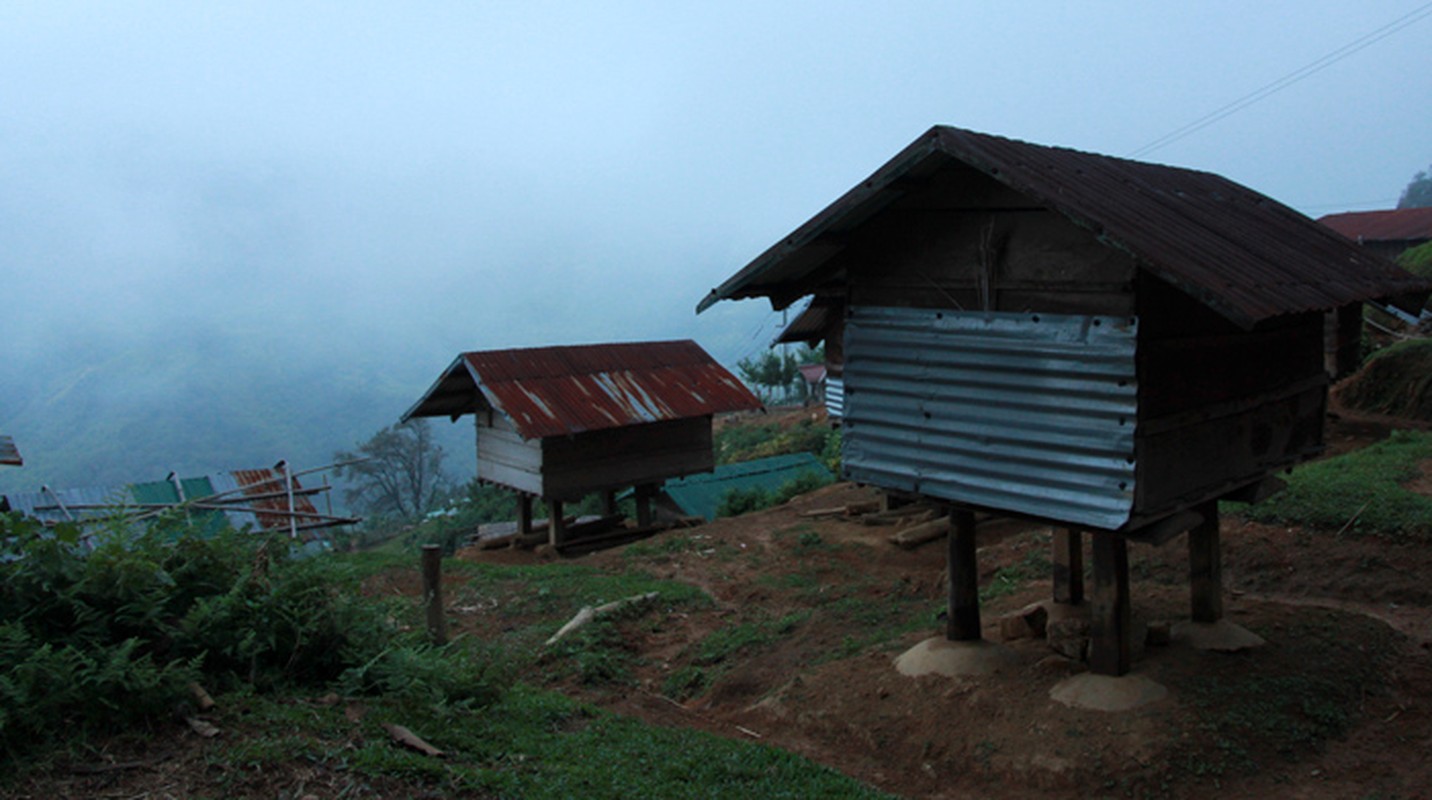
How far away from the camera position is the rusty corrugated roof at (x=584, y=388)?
18578 mm

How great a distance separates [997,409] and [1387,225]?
163 feet

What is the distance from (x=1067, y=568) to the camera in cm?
907

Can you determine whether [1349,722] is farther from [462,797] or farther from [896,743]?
[462,797]

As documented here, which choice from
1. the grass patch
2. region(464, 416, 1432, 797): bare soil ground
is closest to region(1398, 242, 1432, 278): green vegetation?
region(464, 416, 1432, 797): bare soil ground

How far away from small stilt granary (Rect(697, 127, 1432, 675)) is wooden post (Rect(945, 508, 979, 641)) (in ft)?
0.06

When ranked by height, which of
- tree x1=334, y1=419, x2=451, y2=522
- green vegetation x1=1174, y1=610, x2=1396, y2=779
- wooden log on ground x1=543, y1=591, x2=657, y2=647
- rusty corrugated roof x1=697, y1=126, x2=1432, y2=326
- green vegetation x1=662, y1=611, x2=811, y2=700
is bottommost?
tree x1=334, y1=419, x2=451, y2=522

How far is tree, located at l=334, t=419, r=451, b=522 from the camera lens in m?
66.4

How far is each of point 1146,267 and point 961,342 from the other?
5.28 ft

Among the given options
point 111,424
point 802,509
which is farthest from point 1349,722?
point 111,424

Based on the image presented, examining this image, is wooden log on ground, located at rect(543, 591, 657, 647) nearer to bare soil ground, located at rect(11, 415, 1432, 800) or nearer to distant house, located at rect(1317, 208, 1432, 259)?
bare soil ground, located at rect(11, 415, 1432, 800)

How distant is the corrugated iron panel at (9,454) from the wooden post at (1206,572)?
37.6 feet

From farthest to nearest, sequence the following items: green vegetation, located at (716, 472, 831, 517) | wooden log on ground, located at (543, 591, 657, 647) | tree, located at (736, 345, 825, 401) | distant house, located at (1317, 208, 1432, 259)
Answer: tree, located at (736, 345, 825, 401)
distant house, located at (1317, 208, 1432, 259)
green vegetation, located at (716, 472, 831, 517)
wooden log on ground, located at (543, 591, 657, 647)

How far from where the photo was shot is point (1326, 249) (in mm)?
8438

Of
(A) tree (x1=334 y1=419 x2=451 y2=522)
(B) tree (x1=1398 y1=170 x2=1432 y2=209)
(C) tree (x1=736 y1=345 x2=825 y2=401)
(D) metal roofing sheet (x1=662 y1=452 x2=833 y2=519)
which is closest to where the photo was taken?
(D) metal roofing sheet (x1=662 y1=452 x2=833 y2=519)
